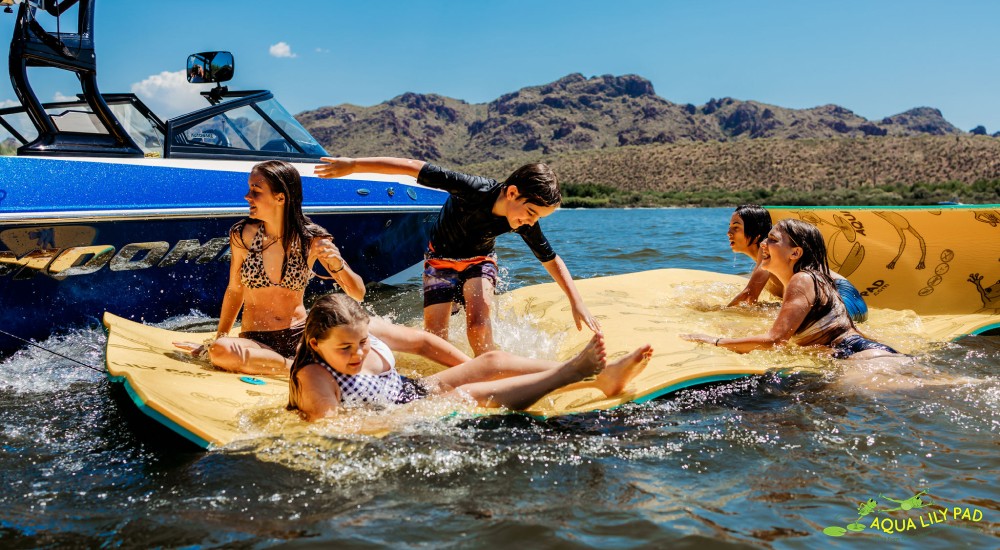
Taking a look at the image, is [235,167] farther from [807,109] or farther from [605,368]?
[807,109]

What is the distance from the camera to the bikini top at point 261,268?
4.07 metres

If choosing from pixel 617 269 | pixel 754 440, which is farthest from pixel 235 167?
pixel 617 269

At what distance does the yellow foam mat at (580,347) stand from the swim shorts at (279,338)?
177 mm

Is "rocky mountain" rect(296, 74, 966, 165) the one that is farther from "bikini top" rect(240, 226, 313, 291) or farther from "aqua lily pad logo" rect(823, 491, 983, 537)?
"aqua lily pad logo" rect(823, 491, 983, 537)

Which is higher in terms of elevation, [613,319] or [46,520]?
[613,319]

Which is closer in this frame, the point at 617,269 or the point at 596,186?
the point at 617,269

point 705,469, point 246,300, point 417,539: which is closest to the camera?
point 417,539

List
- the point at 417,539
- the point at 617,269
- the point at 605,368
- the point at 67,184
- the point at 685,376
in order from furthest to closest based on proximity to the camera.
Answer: the point at 617,269, the point at 67,184, the point at 685,376, the point at 605,368, the point at 417,539

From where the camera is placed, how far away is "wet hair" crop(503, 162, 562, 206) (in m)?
4.09

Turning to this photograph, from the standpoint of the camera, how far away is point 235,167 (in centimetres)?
627

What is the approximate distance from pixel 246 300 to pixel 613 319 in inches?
89.1

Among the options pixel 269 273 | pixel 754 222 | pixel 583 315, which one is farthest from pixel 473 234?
pixel 754 222

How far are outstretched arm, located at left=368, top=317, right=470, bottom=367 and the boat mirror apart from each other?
4.16 m

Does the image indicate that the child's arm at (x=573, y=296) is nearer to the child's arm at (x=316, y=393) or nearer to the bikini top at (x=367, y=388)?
the bikini top at (x=367, y=388)
